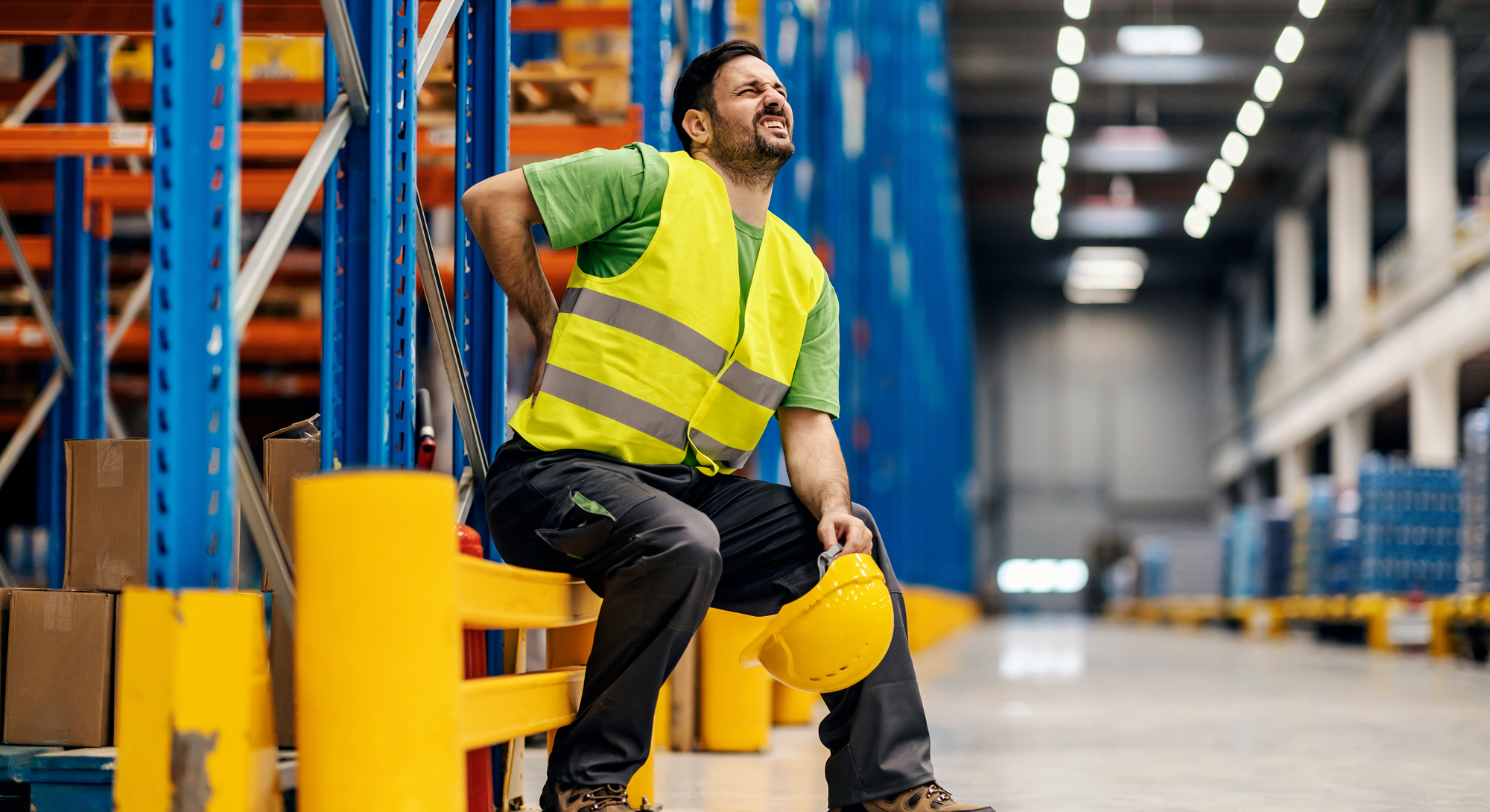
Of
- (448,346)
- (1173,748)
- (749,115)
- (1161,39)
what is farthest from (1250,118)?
(448,346)

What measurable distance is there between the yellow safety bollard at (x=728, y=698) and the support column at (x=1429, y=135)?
18.5m

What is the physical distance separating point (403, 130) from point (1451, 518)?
15612mm

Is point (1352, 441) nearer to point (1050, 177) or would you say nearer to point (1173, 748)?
point (1050, 177)

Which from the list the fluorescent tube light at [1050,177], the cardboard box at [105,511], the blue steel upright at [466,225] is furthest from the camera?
the fluorescent tube light at [1050,177]

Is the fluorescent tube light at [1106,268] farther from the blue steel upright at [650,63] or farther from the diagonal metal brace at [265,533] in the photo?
the diagonal metal brace at [265,533]

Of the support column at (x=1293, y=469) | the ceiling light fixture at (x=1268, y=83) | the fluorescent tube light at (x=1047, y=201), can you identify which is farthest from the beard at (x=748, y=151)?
the fluorescent tube light at (x=1047, y=201)

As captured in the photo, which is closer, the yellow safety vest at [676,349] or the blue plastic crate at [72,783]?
the blue plastic crate at [72,783]

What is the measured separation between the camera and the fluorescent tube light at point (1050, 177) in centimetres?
3020

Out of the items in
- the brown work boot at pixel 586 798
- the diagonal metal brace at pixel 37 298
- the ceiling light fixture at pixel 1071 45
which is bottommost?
the brown work boot at pixel 586 798

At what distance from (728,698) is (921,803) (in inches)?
82.7

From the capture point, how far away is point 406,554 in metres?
2.04

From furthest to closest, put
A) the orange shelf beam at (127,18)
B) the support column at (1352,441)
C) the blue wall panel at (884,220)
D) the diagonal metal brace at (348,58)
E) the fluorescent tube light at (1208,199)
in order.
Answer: the fluorescent tube light at (1208,199) → the support column at (1352,441) → the blue wall panel at (884,220) → the orange shelf beam at (127,18) → the diagonal metal brace at (348,58)

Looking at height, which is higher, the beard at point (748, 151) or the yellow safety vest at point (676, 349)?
the beard at point (748, 151)

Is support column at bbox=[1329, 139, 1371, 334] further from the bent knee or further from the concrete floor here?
the bent knee
